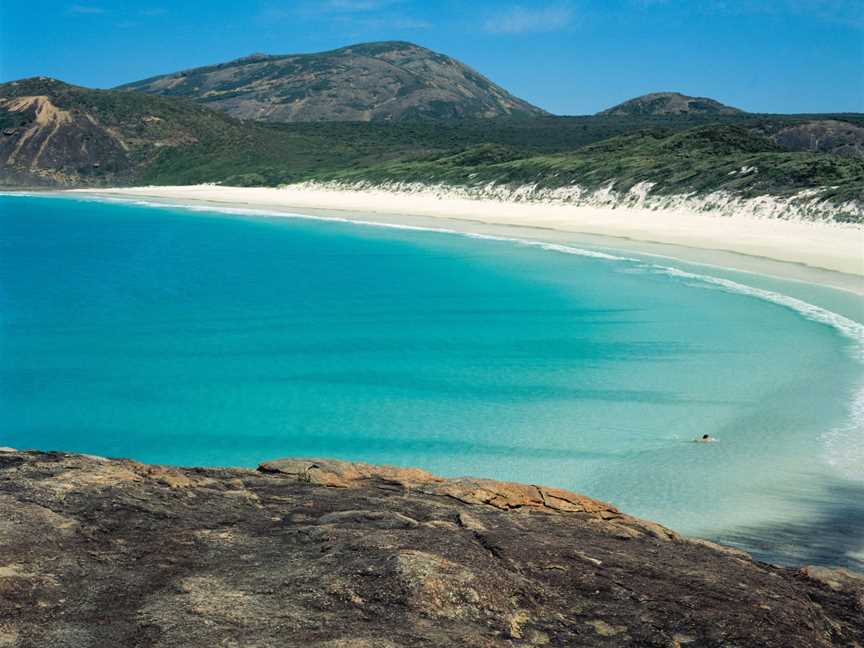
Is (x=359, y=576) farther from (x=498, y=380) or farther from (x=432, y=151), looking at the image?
(x=432, y=151)

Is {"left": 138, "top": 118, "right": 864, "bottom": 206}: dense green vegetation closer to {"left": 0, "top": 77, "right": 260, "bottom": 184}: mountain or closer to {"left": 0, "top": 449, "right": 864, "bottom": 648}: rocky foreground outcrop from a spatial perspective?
{"left": 0, "top": 77, "right": 260, "bottom": 184}: mountain

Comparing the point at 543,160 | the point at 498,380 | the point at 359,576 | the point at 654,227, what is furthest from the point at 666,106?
the point at 359,576

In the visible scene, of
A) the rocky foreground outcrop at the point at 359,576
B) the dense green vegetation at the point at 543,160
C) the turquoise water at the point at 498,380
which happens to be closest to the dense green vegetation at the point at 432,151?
the dense green vegetation at the point at 543,160

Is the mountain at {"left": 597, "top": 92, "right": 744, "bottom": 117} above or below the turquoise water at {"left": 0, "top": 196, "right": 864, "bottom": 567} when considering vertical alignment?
above

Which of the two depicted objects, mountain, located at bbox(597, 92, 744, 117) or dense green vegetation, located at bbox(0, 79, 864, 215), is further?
mountain, located at bbox(597, 92, 744, 117)

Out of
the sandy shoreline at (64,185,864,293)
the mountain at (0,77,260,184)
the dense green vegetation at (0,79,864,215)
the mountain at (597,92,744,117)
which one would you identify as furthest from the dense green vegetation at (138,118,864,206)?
the mountain at (597,92,744,117)

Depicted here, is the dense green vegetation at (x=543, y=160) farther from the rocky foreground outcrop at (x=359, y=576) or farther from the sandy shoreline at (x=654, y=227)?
the rocky foreground outcrop at (x=359, y=576)
